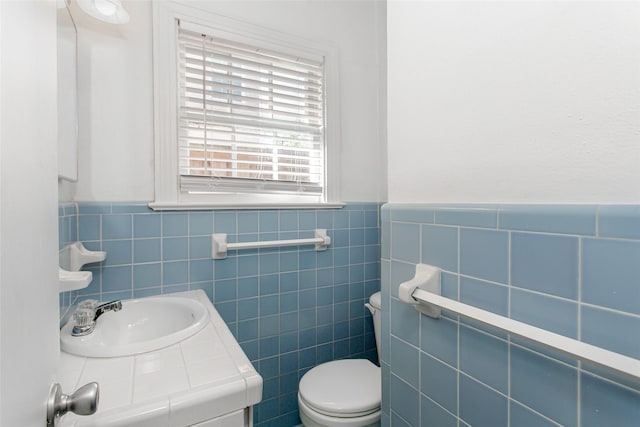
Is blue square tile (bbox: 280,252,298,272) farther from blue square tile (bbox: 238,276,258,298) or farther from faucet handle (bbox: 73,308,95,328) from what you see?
faucet handle (bbox: 73,308,95,328)

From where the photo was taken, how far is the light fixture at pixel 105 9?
108cm

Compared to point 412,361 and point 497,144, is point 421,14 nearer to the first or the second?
point 497,144

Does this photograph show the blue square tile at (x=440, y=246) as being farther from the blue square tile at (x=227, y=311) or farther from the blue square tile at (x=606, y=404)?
the blue square tile at (x=227, y=311)

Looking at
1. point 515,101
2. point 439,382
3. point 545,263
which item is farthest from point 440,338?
point 515,101

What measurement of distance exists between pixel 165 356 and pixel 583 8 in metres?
1.15

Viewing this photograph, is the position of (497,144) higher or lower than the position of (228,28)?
lower

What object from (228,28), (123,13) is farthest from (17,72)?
(228,28)

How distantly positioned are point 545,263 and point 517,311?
0.36 feet

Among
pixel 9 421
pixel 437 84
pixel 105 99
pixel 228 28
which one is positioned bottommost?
pixel 9 421

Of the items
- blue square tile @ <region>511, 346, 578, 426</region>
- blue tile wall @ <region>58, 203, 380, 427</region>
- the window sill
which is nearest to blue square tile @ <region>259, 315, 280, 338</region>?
blue tile wall @ <region>58, 203, 380, 427</region>

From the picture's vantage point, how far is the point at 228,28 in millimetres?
1461

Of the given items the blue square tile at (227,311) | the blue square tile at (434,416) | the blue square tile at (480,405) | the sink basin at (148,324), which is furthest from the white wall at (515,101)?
the blue square tile at (227,311)

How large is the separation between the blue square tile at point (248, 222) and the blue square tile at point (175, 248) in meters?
0.26

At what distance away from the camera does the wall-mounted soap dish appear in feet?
2.78
